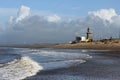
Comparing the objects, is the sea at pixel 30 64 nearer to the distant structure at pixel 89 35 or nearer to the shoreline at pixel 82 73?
the shoreline at pixel 82 73

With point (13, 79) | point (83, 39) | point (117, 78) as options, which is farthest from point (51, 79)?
point (83, 39)

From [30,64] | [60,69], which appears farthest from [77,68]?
[30,64]

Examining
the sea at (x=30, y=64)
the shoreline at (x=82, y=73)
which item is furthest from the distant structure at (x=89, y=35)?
the shoreline at (x=82, y=73)

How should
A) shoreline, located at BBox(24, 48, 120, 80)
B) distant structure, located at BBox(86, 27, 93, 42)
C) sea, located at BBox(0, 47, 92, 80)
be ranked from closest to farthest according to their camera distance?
shoreline, located at BBox(24, 48, 120, 80)
sea, located at BBox(0, 47, 92, 80)
distant structure, located at BBox(86, 27, 93, 42)

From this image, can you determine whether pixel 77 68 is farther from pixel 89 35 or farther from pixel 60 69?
pixel 89 35

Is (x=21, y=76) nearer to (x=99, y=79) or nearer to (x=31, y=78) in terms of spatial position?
(x=31, y=78)

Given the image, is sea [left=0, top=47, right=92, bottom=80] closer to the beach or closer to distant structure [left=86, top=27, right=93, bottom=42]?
the beach

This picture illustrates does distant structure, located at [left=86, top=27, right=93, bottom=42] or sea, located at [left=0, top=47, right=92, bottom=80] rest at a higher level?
distant structure, located at [left=86, top=27, right=93, bottom=42]

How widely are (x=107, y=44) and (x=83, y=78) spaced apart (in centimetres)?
8521

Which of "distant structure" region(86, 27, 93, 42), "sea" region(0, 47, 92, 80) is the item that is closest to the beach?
"sea" region(0, 47, 92, 80)

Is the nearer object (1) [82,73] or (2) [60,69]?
(1) [82,73]

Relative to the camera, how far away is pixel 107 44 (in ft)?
356

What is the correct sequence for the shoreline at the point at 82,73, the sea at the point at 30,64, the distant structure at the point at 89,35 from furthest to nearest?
1. the distant structure at the point at 89,35
2. the sea at the point at 30,64
3. the shoreline at the point at 82,73

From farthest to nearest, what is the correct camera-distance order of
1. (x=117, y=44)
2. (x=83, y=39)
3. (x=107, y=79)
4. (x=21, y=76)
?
(x=83, y=39)
(x=117, y=44)
(x=21, y=76)
(x=107, y=79)
